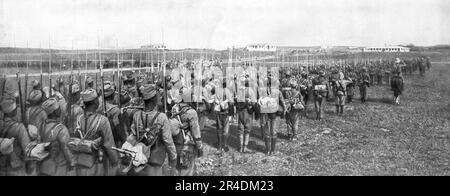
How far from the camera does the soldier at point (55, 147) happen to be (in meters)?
5.82

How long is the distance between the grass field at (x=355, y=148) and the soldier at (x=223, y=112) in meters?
0.41

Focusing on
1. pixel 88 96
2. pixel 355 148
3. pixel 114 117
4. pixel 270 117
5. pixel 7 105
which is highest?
pixel 88 96

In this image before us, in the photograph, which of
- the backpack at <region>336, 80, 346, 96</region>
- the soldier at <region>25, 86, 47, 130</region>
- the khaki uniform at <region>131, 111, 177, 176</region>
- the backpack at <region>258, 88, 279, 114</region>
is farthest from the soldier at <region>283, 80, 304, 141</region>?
the soldier at <region>25, 86, 47, 130</region>

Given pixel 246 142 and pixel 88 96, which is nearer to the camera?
pixel 88 96

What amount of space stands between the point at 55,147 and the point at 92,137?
A: 2.20ft

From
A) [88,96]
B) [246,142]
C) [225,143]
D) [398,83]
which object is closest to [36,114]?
[88,96]

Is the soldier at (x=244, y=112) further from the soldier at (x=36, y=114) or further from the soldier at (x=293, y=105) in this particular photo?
the soldier at (x=36, y=114)

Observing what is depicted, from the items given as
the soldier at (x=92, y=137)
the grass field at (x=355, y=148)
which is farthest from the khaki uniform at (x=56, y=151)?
the grass field at (x=355, y=148)

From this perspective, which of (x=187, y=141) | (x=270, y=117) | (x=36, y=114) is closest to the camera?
(x=36, y=114)

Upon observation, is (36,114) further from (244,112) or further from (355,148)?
(355,148)

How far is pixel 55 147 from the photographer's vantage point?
5.87m

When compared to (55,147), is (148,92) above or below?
above
